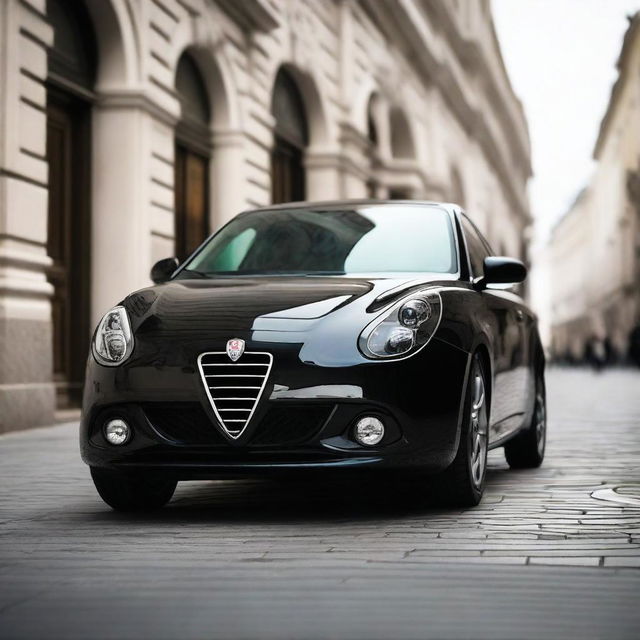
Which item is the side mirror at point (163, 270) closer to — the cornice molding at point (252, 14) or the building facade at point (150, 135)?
the building facade at point (150, 135)

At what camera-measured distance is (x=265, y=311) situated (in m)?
6.09

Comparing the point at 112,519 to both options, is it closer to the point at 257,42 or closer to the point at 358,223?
the point at 358,223

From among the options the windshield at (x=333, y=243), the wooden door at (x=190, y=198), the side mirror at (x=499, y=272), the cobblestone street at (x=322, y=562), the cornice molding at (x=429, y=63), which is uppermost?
the cornice molding at (x=429, y=63)

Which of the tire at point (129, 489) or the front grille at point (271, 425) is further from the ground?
the front grille at point (271, 425)

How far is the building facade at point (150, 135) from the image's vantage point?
11.9m

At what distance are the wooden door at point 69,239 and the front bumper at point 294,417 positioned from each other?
7.79 m

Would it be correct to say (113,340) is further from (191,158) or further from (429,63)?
(429,63)

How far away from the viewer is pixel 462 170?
40.9m

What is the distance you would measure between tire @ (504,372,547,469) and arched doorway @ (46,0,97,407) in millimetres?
6182

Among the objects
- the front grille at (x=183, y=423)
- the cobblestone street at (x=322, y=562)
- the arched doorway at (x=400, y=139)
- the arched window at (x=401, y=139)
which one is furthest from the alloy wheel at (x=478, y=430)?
the arched window at (x=401, y=139)

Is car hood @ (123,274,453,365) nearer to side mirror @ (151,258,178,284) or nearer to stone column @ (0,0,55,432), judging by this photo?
side mirror @ (151,258,178,284)

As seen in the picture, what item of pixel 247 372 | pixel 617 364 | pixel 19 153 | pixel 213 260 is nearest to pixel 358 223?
pixel 213 260

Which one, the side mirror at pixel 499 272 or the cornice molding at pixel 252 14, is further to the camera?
the cornice molding at pixel 252 14

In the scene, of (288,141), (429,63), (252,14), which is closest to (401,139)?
(429,63)
